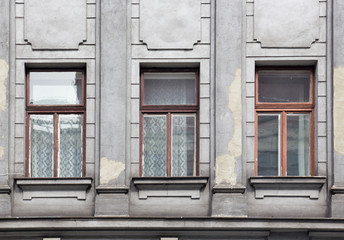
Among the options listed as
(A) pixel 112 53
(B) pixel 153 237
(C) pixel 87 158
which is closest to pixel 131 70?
(A) pixel 112 53

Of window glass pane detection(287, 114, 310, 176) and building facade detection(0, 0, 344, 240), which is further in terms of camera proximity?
window glass pane detection(287, 114, 310, 176)

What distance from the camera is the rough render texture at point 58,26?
54.3 feet

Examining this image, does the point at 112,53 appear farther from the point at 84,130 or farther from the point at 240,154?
the point at 240,154

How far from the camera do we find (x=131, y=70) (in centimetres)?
1652

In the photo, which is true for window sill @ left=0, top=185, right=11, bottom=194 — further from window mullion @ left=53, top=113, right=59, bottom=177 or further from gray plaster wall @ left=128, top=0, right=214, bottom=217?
gray plaster wall @ left=128, top=0, right=214, bottom=217

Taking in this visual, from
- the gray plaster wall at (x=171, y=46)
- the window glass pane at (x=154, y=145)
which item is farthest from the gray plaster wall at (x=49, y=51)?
the window glass pane at (x=154, y=145)

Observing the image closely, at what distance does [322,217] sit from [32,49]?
6.28 meters

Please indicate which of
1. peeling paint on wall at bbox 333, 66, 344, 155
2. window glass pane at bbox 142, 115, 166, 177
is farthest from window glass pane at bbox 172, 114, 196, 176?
peeling paint on wall at bbox 333, 66, 344, 155

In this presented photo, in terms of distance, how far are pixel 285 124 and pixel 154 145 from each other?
253 centimetres

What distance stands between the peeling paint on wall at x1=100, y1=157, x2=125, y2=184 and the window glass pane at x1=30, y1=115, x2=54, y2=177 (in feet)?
3.66

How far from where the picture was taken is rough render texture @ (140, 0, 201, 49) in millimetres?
16469

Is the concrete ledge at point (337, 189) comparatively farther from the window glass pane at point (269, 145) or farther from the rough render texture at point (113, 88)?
the rough render texture at point (113, 88)

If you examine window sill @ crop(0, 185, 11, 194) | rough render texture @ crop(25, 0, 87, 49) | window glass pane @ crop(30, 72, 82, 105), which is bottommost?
window sill @ crop(0, 185, 11, 194)

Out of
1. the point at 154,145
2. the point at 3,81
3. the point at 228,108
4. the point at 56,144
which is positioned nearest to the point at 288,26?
the point at 228,108
